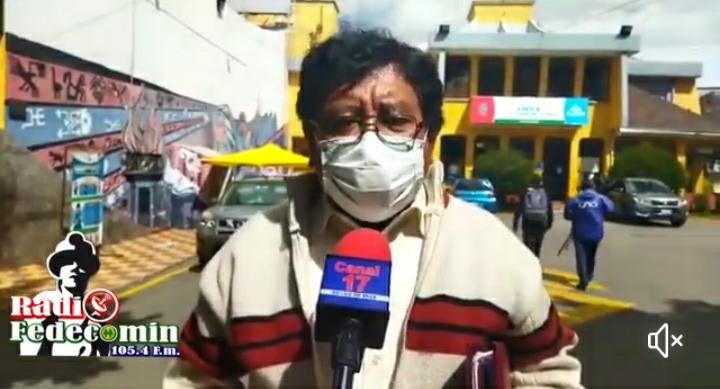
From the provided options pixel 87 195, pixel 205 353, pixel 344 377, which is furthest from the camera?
pixel 87 195

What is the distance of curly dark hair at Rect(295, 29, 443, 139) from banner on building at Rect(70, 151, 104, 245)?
1638mm

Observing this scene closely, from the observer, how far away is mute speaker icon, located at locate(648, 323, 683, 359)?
2.37 metres

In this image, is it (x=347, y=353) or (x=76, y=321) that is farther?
(x=76, y=321)

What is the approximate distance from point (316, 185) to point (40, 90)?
1747mm

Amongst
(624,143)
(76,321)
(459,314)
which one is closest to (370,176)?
(459,314)

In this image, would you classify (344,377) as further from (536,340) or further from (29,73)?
(29,73)

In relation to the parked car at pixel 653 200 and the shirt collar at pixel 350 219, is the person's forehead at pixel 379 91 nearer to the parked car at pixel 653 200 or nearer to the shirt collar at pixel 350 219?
the shirt collar at pixel 350 219

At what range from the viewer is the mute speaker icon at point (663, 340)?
7.77 feet

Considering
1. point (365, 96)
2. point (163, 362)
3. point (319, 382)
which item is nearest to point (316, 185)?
point (365, 96)

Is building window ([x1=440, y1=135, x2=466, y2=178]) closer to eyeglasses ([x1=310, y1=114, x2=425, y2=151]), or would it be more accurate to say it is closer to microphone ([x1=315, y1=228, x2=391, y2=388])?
eyeglasses ([x1=310, y1=114, x2=425, y2=151])

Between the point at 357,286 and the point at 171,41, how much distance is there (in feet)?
6.37

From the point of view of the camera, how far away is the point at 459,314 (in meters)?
0.82

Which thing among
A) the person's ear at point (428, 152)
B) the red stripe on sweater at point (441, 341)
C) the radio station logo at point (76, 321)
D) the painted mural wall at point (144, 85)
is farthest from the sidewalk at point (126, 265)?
the red stripe on sweater at point (441, 341)

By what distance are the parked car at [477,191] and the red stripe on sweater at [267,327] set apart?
1.37 metres
